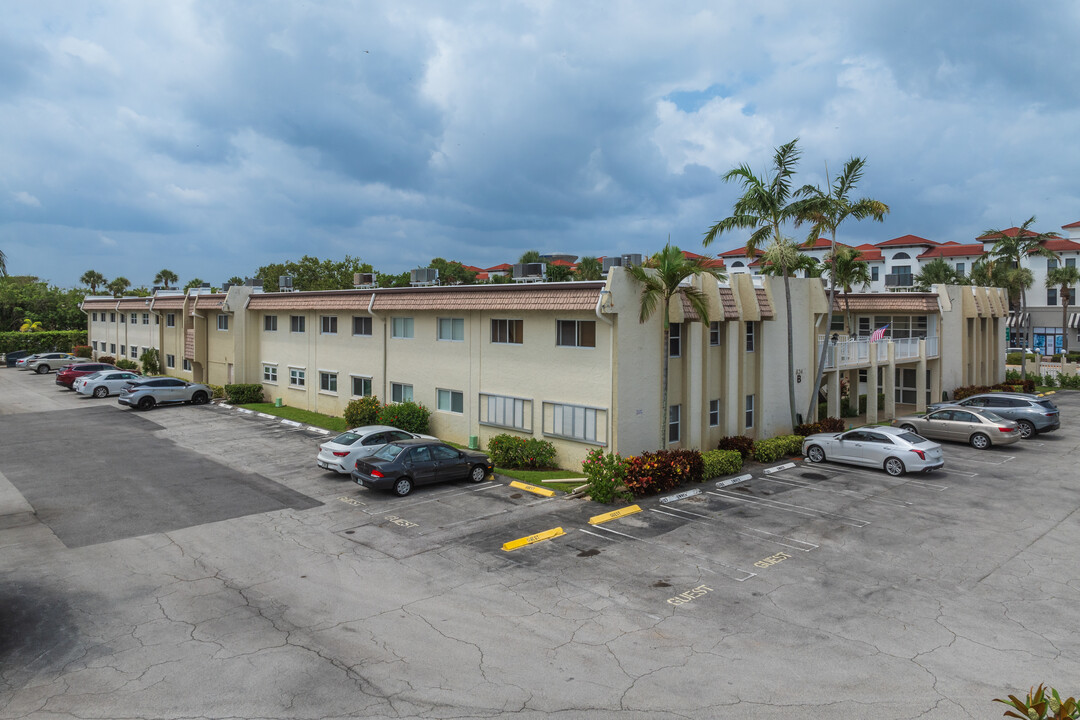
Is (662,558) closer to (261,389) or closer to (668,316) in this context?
(668,316)

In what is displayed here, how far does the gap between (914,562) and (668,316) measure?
10914mm

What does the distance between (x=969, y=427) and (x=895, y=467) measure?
794cm

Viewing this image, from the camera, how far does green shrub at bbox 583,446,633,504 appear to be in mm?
20484

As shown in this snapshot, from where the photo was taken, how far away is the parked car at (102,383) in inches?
1692

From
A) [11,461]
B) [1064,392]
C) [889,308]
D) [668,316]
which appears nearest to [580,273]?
[889,308]

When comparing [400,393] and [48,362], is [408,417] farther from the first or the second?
[48,362]

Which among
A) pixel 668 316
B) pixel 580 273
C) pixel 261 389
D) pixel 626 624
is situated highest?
pixel 580 273

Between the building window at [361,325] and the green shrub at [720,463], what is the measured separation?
1751cm

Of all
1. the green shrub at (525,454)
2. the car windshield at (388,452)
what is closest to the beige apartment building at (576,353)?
the green shrub at (525,454)

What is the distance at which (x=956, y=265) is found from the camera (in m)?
87.7

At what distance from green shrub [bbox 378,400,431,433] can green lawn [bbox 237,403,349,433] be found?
369 centimetres

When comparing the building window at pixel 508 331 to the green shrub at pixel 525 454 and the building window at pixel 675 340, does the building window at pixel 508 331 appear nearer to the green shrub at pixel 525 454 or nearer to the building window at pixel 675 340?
the green shrub at pixel 525 454

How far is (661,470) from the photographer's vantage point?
21.6 meters

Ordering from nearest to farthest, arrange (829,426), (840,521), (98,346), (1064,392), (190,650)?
(190,650) < (840,521) < (829,426) < (1064,392) < (98,346)
